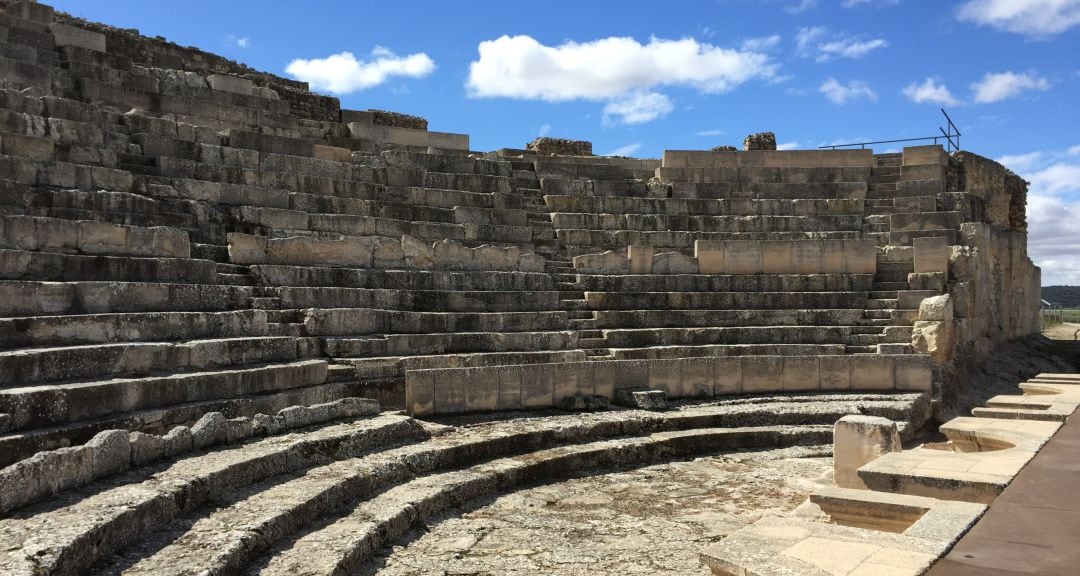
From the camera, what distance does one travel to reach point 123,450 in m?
5.34

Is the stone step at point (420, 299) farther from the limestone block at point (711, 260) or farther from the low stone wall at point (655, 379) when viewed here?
the limestone block at point (711, 260)

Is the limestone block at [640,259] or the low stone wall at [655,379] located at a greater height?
the limestone block at [640,259]

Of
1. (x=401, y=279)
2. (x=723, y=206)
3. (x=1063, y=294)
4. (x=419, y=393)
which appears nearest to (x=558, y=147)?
(x=723, y=206)

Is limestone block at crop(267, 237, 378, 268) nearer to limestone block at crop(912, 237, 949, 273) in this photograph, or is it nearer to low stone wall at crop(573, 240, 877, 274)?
low stone wall at crop(573, 240, 877, 274)

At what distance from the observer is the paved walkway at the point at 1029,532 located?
3547 millimetres

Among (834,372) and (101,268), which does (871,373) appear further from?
(101,268)

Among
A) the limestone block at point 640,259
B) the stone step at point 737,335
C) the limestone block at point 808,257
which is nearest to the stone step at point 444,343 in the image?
the stone step at point 737,335

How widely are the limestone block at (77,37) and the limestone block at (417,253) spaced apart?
7.07 meters

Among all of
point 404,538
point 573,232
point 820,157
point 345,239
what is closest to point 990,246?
point 820,157

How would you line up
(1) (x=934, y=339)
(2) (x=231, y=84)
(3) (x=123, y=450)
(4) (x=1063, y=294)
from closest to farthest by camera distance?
(3) (x=123, y=450), (1) (x=934, y=339), (2) (x=231, y=84), (4) (x=1063, y=294)

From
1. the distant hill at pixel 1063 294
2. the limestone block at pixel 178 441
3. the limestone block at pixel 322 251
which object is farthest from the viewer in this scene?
the distant hill at pixel 1063 294

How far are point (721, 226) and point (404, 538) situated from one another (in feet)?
34.9

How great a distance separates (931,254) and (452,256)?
27.1 feet

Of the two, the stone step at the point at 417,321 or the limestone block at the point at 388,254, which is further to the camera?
the limestone block at the point at 388,254
